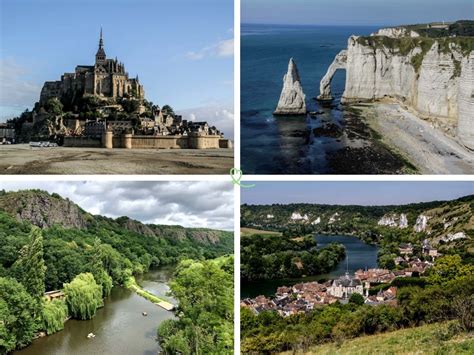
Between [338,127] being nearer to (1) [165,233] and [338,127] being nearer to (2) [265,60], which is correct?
(2) [265,60]

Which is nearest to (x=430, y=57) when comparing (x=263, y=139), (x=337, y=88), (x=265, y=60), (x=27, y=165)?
(x=337, y=88)

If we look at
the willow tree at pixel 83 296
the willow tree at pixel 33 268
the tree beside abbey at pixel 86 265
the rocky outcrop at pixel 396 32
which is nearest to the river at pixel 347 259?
the tree beside abbey at pixel 86 265

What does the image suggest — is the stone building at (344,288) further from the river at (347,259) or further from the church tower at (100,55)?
the church tower at (100,55)

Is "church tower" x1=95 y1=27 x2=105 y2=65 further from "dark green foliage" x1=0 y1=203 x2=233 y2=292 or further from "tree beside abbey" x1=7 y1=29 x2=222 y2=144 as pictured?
"dark green foliage" x1=0 y1=203 x2=233 y2=292

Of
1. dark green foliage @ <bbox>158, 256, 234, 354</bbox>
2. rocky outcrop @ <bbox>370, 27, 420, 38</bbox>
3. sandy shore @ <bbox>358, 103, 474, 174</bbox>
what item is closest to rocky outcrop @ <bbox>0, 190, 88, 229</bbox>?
dark green foliage @ <bbox>158, 256, 234, 354</bbox>

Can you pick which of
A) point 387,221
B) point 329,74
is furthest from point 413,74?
point 387,221
